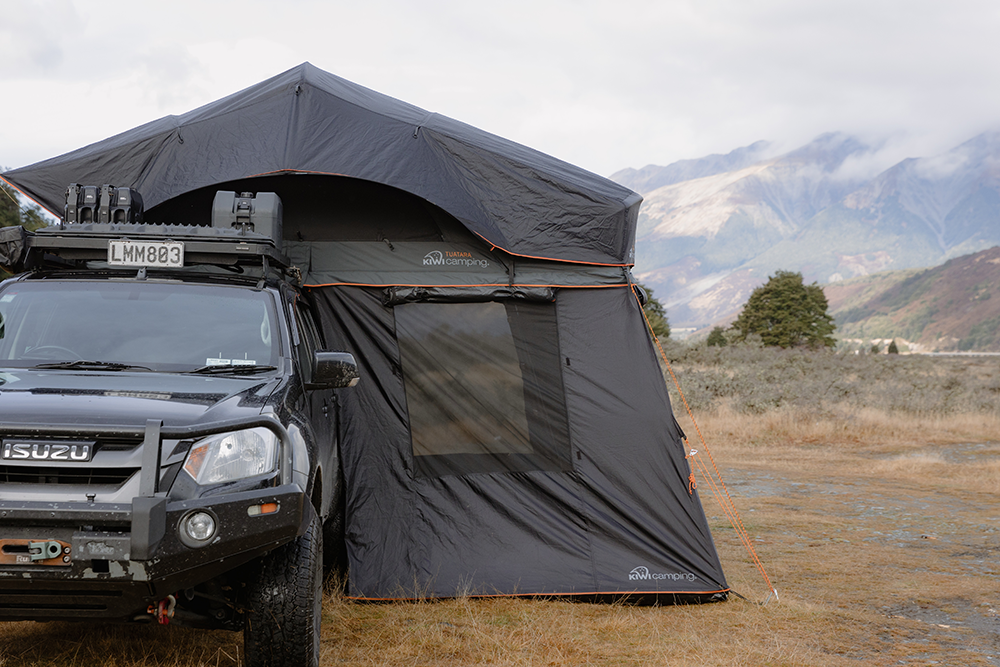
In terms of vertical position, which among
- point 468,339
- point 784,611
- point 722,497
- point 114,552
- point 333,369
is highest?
point 468,339

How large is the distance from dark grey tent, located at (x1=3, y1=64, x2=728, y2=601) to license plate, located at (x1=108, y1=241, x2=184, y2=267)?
1.34 metres

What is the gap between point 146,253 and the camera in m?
4.43

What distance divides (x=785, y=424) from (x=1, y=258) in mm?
13183

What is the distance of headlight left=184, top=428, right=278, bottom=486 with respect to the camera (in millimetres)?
3059

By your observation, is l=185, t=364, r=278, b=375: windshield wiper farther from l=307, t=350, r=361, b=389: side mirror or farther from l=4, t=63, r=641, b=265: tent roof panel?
l=4, t=63, r=641, b=265: tent roof panel

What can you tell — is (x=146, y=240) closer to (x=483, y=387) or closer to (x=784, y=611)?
(x=483, y=387)

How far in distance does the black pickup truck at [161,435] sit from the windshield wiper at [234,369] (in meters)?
0.01

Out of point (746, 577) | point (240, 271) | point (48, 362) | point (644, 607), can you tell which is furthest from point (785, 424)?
point (48, 362)

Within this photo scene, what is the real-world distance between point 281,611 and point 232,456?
0.71 metres

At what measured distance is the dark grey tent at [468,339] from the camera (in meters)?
5.64

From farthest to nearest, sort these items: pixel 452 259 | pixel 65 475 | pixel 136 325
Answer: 1. pixel 452 259
2. pixel 136 325
3. pixel 65 475

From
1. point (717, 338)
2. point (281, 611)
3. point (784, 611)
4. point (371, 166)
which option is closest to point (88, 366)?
point (281, 611)

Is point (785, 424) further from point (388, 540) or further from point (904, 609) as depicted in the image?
point (388, 540)

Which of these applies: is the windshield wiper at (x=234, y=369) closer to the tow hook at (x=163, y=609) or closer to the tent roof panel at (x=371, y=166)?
the tow hook at (x=163, y=609)
